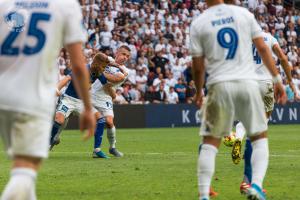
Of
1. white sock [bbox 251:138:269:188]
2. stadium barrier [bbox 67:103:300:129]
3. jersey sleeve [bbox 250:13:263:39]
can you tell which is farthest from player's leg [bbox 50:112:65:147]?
stadium barrier [bbox 67:103:300:129]

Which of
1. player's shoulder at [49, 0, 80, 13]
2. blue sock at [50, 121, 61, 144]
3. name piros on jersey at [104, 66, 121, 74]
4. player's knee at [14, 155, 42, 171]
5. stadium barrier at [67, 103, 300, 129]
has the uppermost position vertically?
player's shoulder at [49, 0, 80, 13]

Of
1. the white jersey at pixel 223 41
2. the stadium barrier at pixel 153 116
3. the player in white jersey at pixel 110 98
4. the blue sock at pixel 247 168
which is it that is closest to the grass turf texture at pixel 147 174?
the blue sock at pixel 247 168

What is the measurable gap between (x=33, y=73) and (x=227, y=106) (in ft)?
9.78

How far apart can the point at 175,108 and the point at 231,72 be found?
79.4 ft

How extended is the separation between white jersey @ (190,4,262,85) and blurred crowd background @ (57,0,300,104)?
21.4m

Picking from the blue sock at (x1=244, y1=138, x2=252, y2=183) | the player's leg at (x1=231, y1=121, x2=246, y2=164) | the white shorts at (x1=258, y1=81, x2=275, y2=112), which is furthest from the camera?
the player's leg at (x1=231, y1=121, x2=246, y2=164)

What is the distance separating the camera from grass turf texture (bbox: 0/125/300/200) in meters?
10.5

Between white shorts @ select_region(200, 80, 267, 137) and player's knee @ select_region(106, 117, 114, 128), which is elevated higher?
white shorts @ select_region(200, 80, 267, 137)

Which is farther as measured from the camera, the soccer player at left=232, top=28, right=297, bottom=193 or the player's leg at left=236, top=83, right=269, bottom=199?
the soccer player at left=232, top=28, right=297, bottom=193

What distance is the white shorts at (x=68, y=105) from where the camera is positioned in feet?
56.5

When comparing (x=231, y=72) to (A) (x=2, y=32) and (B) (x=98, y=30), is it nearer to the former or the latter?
(A) (x=2, y=32)

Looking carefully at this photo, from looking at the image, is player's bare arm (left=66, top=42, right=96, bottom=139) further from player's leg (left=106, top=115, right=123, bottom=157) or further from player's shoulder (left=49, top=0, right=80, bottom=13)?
player's leg (left=106, top=115, right=123, bottom=157)

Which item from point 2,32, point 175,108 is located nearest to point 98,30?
point 175,108

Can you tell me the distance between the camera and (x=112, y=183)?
38.6 feet
